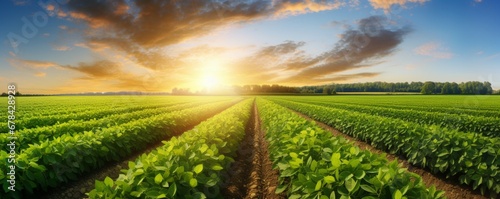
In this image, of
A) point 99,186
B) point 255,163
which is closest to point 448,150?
point 255,163

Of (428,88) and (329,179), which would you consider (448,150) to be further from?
(428,88)

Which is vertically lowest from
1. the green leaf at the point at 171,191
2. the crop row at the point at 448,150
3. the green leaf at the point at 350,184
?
the crop row at the point at 448,150

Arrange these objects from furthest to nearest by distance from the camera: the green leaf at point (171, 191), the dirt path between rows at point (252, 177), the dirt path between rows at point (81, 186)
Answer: the dirt path between rows at point (81, 186), the dirt path between rows at point (252, 177), the green leaf at point (171, 191)

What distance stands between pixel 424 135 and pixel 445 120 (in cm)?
1110

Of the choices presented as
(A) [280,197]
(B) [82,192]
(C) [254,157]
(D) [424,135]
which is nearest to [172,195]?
(A) [280,197]

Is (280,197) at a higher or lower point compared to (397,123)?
lower

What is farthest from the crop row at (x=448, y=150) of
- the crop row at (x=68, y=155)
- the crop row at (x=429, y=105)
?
the crop row at (x=429, y=105)

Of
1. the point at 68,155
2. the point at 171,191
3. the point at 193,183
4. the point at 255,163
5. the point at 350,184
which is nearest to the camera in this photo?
the point at 350,184

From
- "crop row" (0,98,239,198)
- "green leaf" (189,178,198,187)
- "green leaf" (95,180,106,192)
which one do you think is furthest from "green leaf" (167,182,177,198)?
"crop row" (0,98,239,198)

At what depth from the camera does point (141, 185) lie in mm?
3428

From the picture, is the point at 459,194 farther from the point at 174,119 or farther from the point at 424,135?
the point at 174,119

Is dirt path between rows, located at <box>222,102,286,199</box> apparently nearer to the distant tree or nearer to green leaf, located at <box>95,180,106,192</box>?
green leaf, located at <box>95,180,106,192</box>

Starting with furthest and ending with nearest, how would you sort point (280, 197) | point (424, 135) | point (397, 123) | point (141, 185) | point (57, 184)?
point (397, 123)
point (424, 135)
point (57, 184)
point (280, 197)
point (141, 185)

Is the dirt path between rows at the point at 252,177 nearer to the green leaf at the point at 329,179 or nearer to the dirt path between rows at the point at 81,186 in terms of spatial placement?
the green leaf at the point at 329,179
